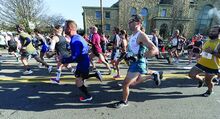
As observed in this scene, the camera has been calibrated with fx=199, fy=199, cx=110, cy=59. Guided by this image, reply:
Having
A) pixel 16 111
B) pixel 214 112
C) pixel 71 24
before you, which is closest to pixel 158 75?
pixel 214 112

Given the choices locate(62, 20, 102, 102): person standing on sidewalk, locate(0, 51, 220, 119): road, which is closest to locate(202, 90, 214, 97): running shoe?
locate(0, 51, 220, 119): road

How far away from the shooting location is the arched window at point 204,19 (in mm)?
45188

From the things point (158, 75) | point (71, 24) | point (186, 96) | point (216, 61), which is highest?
point (71, 24)

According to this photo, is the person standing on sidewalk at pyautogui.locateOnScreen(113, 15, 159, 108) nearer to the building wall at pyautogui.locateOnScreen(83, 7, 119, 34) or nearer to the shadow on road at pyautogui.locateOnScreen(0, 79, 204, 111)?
the shadow on road at pyautogui.locateOnScreen(0, 79, 204, 111)

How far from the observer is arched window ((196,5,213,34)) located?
45188 mm

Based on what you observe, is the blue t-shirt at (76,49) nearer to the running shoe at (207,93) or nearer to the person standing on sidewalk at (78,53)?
the person standing on sidewalk at (78,53)

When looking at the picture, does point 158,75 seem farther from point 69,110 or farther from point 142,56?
point 69,110

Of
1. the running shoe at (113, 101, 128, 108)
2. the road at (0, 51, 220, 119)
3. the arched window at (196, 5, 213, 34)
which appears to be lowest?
the road at (0, 51, 220, 119)

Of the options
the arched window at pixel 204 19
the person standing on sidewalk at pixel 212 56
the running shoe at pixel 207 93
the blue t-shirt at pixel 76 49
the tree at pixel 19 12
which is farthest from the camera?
the arched window at pixel 204 19

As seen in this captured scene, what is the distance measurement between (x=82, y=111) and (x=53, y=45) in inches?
102

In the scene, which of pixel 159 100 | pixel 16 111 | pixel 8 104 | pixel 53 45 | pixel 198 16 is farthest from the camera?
pixel 198 16

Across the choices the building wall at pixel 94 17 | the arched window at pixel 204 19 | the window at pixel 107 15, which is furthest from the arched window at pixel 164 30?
the window at pixel 107 15

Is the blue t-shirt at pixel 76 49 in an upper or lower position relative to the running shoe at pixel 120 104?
upper

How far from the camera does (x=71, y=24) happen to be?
427 cm
